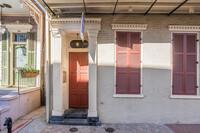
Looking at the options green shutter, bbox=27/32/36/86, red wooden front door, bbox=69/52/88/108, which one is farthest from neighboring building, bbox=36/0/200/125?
green shutter, bbox=27/32/36/86

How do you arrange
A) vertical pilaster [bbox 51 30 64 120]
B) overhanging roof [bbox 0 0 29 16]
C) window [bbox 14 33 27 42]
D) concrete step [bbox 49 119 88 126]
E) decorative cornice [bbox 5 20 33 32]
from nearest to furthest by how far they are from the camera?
concrete step [bbox 49 119 88 126] < vertical pilaster [bbox 51 30 64 120] < overhanging roof [bbox 0 0 29 16] < decorative cornice [bbox 5 20 33 32] < window [bbox 14 33 27 42]

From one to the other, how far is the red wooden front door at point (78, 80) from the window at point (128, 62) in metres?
1.59

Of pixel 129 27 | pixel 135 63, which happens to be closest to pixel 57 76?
pixel 135 63

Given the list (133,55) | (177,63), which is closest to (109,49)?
(133,55)

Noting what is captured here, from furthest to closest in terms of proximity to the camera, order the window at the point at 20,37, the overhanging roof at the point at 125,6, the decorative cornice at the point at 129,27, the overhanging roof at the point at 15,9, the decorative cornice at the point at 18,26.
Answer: the window at the point at 20,37 < the decorative cornice at the point at 18,26 < the overhanging roof at the point at 15,9 < the decorative cornice at the point at 129,27 < the overhanging roof at the point at 125,6

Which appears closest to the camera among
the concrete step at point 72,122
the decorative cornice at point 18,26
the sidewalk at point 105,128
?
the sidewalk at point 105,128

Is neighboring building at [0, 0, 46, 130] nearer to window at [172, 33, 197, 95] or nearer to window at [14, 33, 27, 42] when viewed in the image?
window at [14, 33, 27, 42]

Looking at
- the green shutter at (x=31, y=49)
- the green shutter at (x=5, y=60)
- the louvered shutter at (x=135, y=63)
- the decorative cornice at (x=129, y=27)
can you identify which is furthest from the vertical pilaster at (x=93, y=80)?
the green shutter at (x=5, y=60)

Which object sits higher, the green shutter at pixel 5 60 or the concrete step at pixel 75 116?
the green shutter at pixel 5 60

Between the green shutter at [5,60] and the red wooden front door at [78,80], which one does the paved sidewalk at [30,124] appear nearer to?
the red wooden front door at [78,80]

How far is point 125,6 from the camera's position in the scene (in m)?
4.21

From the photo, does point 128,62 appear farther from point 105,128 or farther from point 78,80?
point 105,128

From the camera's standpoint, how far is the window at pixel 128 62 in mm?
4535

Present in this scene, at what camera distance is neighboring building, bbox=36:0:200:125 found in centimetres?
443
